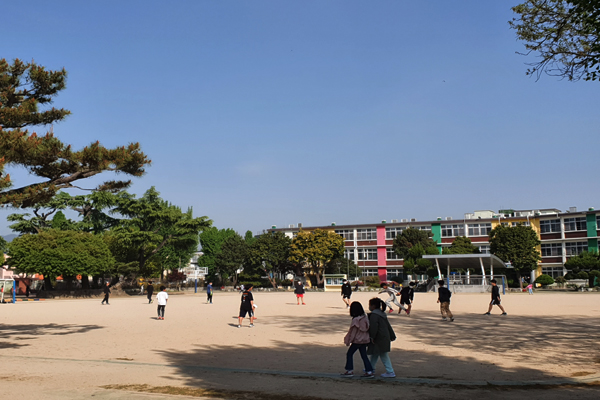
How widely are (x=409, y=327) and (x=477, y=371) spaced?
8478 millimetres

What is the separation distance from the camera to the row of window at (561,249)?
76.2 m

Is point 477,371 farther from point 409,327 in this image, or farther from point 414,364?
point 409,327

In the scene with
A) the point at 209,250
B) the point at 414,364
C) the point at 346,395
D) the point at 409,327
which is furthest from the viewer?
the point at 209,250

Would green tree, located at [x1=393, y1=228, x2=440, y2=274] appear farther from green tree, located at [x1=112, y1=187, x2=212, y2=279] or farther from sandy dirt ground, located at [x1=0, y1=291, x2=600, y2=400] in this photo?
sandy dirt ground, located at [x1=0, y1=291, x2=600, y2=400]

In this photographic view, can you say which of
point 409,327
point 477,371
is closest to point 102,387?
point 477,371

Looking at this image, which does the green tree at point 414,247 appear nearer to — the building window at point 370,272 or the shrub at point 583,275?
the building window at point 370,272

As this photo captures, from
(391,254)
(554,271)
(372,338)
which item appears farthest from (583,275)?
(372,338)

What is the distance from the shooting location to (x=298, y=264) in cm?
7950

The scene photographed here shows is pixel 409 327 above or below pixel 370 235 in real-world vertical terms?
below

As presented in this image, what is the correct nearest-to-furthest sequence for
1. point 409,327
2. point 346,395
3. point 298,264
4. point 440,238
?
Result: point 346,395
point 409,327
point 298,264
point 440,238

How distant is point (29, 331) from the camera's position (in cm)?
1806

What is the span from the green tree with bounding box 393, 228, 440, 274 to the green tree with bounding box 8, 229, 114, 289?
140ft

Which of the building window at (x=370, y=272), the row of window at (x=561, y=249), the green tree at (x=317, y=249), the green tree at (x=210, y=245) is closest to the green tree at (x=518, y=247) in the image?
the row of window at (x=561, y=249)

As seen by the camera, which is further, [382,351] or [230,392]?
[382,351]
